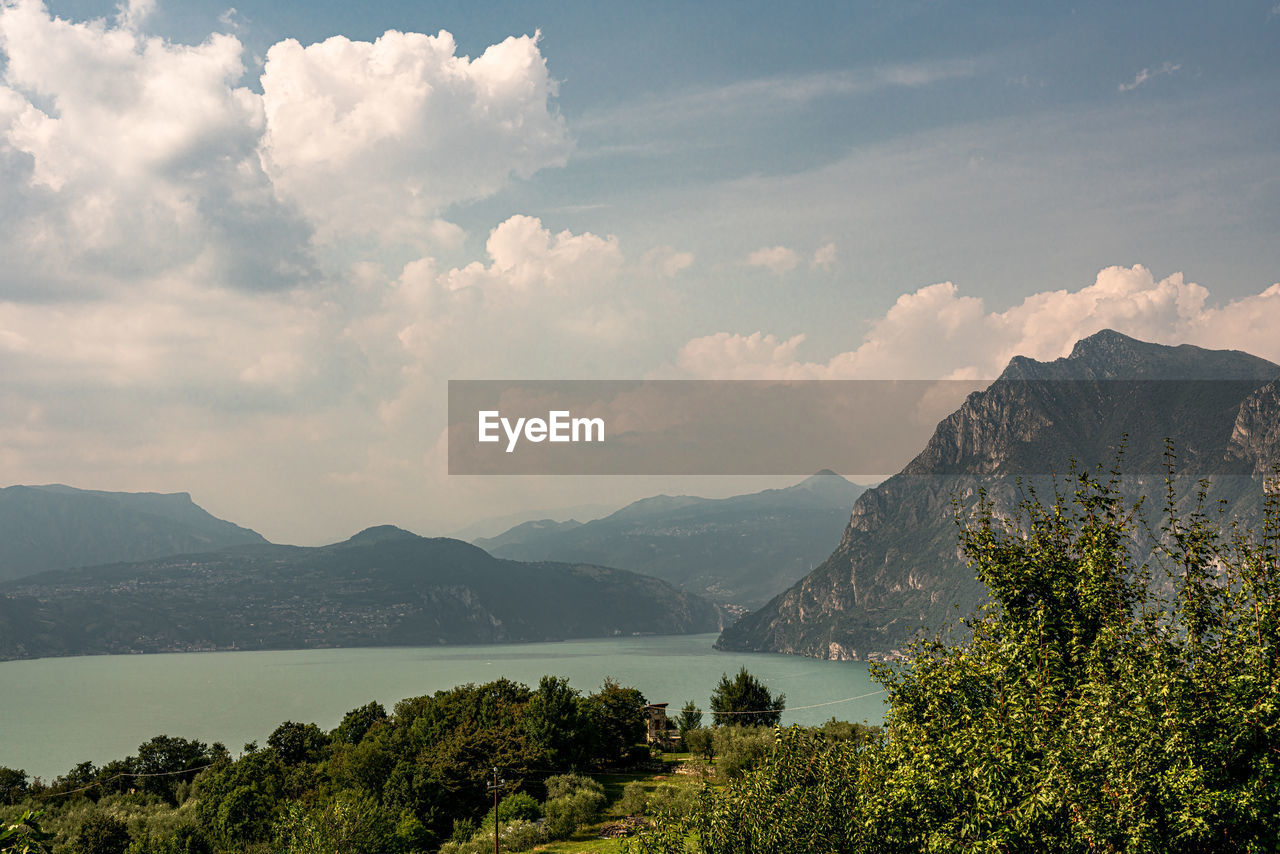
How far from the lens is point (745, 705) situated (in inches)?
3113

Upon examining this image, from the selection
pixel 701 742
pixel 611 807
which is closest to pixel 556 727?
pixel 611 807

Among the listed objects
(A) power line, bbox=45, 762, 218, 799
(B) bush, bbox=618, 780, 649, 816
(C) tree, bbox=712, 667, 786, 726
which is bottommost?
(A) power line, bbox=45, 762, 218, 799

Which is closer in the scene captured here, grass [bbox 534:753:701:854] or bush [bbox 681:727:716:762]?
grass [bbox 534:753:701:854]

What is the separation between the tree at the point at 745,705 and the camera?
7712cm

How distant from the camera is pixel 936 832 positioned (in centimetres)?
1505

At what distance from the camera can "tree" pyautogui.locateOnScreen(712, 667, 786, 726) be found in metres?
77.1

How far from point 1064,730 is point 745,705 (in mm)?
67754

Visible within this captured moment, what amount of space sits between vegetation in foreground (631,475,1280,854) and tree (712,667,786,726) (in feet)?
200

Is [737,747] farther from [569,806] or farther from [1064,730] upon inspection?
[1064,730]

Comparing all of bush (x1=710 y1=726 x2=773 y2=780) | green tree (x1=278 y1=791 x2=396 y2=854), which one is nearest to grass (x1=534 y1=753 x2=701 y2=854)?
bush (x1=710 y1=726 x2=773 y2=780)

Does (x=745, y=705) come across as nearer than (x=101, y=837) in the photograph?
No

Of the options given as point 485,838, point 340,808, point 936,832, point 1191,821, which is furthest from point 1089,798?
point 485,838

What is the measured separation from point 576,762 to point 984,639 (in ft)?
147

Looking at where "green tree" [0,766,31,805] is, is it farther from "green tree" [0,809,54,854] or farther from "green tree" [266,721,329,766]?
"green tree" [0,809,54,854]
